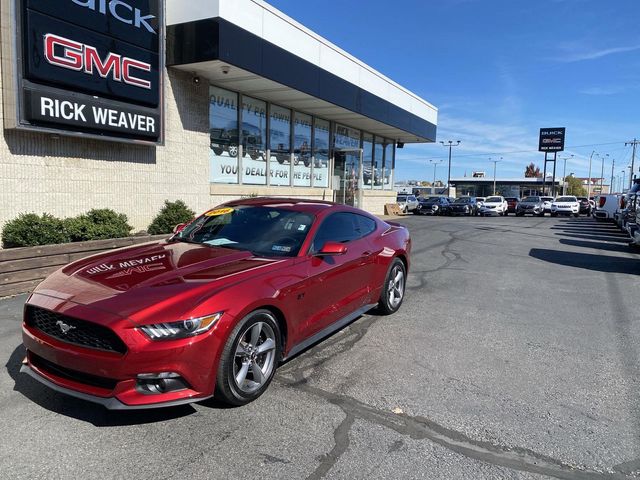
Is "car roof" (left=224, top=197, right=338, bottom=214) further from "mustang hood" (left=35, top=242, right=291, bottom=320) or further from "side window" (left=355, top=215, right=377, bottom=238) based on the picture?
"mustang hood" (left=35, top=242, right=291, bottom=320)

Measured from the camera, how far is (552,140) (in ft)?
237

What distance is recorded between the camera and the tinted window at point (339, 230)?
465 centimetres

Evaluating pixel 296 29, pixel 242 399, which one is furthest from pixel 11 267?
pixel 296 29

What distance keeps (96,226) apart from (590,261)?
11.0 metres

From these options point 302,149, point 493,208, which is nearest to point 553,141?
point 493,208

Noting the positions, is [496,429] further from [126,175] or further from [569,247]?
[569,247]

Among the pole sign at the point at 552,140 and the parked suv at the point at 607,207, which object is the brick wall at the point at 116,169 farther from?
the pole sign at the point at 552,140

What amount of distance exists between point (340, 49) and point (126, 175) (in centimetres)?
864

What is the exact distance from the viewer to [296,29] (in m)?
13.0

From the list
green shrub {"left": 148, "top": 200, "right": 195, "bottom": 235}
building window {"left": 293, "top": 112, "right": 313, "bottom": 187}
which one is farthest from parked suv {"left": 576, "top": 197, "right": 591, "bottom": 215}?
green shrub {"left": 148, "top": 200, "right": 195, "bottom": 235}

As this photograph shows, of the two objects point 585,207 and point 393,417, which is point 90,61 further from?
point 585,207

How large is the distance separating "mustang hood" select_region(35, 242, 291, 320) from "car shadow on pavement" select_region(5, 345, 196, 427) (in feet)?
2.70

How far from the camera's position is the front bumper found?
2945 millimetres

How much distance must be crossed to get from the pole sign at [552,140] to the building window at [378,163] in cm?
5786
